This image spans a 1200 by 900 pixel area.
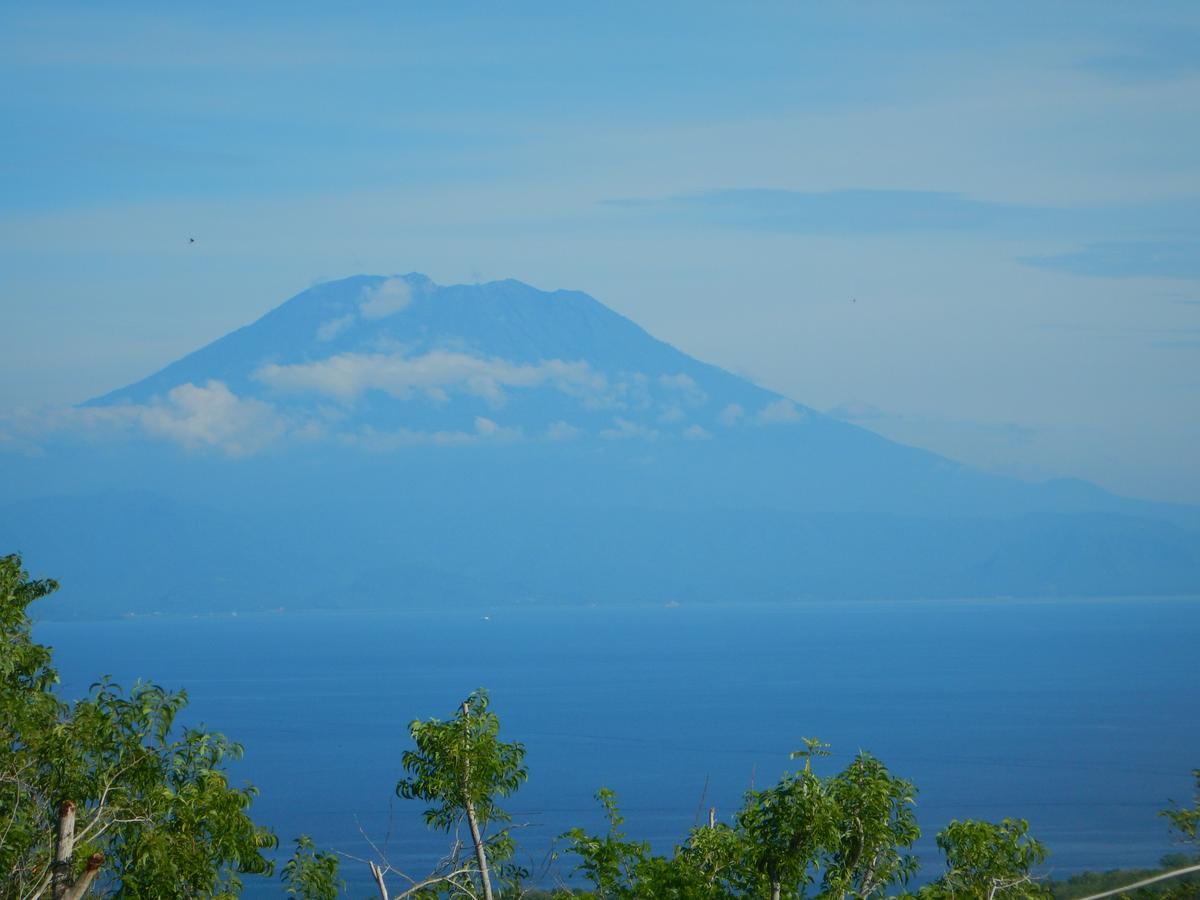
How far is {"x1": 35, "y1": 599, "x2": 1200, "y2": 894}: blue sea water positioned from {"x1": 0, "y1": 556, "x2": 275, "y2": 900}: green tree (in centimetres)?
245

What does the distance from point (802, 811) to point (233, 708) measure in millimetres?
92459

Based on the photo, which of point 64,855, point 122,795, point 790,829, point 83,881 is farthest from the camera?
point 790,829

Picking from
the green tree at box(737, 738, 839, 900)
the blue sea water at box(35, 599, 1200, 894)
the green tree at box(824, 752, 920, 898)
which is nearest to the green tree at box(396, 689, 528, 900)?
the blue sea water at box(35, 599, 1200, 894)

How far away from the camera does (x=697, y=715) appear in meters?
93.3

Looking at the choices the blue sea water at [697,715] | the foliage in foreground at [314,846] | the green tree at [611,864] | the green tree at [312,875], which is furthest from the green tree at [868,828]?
the green tree at [312,875]

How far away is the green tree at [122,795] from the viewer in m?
8.09

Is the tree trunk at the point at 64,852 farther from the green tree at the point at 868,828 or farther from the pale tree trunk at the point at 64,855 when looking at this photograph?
the green tree at the point at 868,828

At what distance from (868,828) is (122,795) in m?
4.57

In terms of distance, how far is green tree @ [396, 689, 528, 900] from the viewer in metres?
9.61

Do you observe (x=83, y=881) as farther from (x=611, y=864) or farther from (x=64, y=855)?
(x=611, y=864)

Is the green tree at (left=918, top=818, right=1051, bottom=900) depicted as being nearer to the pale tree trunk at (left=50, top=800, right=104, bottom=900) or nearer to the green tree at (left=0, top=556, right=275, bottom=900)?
the green tree at (left=0, top=556, right=275, bottom=900)

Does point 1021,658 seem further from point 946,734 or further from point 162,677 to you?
point 162,677

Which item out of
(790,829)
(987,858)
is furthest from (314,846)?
(987,858)

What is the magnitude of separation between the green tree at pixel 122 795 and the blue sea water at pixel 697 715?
2.45 metres
